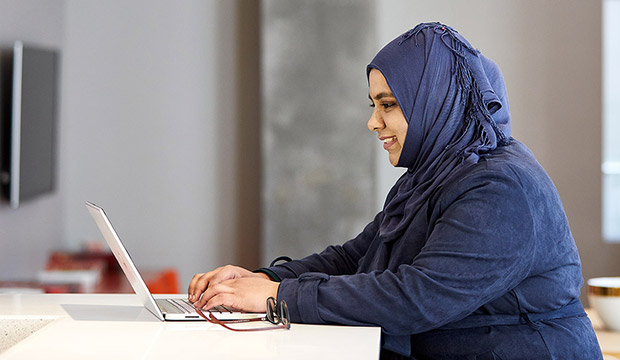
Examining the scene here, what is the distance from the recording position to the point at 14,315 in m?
1.48

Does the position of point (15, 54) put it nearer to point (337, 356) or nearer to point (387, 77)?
point (387, 77)

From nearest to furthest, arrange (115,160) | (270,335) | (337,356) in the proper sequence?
1. (337,356)
2. (270,335)
3. (115,160)

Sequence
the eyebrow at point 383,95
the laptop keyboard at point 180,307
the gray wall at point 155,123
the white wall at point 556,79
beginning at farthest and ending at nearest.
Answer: the gray wall at point 155,123 < the white wall at point 556,79 < the eyebrow at point 383,95 < the laptop keyboard at point 180,307

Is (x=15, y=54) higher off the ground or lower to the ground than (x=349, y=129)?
higher

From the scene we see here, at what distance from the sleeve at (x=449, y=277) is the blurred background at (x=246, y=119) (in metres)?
2.72

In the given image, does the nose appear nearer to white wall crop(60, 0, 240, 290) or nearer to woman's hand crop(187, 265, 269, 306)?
woman's hand crop(187, 265, 269, 306)

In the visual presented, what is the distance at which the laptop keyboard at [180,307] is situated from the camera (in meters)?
1.44

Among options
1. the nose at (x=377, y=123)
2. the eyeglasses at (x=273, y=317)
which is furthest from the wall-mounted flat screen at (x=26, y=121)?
the eyeglasses at (x=273, y=317)

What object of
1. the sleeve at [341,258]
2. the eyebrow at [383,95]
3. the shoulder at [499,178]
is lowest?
the sleeve at [341,258]

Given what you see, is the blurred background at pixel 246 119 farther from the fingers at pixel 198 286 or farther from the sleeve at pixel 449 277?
the sleeve at pixel 449 277

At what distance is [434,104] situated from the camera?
162cm

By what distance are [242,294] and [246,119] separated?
11.1ft

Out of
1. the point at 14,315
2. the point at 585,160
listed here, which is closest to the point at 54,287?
the point at 14,315

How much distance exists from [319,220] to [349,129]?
1.74ft
